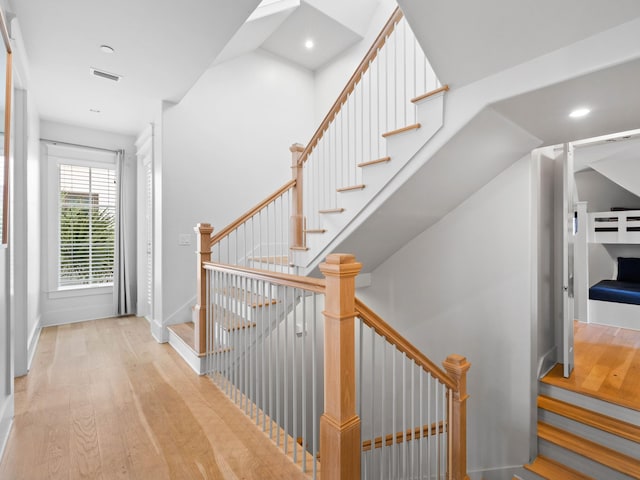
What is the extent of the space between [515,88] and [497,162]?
112cm

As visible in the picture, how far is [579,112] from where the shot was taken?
6.49 ft

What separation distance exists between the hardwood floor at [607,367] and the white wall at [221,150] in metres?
3.94

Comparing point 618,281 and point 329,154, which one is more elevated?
point 329,154

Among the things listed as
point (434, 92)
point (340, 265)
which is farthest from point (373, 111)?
point (340, 265)

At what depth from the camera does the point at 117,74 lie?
124 inches

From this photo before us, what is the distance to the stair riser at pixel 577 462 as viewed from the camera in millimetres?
2441

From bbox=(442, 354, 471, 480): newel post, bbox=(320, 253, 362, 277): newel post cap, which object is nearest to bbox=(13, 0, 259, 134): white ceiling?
bbox=(320, 253, 362, 277): newel post cap

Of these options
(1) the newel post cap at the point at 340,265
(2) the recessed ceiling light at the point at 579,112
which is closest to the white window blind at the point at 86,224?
(1) the newel post cap at the point at 340,265

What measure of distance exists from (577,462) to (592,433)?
0.26m

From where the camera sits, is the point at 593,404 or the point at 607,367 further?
the point at 607,367

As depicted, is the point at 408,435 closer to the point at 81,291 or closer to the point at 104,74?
the point at 104,74

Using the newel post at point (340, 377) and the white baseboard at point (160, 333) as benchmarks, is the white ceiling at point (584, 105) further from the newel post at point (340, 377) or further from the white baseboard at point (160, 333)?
the white baseboard at point (160, 333)

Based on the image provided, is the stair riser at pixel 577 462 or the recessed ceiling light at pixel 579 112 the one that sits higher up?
the recessed ceiling light at pixel 579 112

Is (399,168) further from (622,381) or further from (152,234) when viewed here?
(152,234)
